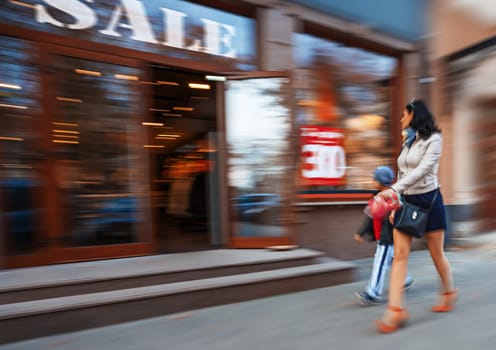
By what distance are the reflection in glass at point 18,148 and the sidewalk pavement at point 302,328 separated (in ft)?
4.50

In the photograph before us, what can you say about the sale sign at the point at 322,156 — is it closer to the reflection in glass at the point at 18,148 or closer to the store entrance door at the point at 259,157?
the store entrance door at the point at 259,157

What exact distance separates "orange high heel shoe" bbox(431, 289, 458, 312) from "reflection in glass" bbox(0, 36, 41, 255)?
406 cm

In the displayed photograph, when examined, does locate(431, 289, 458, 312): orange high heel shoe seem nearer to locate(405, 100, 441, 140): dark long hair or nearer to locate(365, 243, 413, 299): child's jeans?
locate(365, 243, 413, 299): child's jeans

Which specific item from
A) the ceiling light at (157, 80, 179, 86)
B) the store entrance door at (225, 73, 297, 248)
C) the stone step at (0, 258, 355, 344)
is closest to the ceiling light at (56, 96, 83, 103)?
the ceiling light at (157, 80, 179, 86)

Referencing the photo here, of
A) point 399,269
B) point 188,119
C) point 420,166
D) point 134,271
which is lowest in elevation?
point 134,271

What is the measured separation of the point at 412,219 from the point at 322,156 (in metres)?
2.98

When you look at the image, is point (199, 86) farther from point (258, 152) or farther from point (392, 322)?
point (392, 322)

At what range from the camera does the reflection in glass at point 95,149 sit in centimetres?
432

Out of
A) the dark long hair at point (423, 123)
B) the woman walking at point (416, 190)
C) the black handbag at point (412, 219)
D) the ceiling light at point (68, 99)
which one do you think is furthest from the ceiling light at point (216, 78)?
the black handbag at point (412, 219)

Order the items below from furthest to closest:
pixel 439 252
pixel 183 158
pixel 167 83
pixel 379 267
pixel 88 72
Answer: pixel 183 158 < pixel 167 83 < pixel 88 72 < pixel 379 267 < pixel 439 252

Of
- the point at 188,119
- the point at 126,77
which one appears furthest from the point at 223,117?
the point at 126,77

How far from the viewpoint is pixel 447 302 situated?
3490 millimetres

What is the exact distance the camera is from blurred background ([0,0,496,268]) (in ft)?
13.7

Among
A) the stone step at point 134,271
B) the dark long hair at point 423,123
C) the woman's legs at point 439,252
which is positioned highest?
the dark long hair at point 423,123
